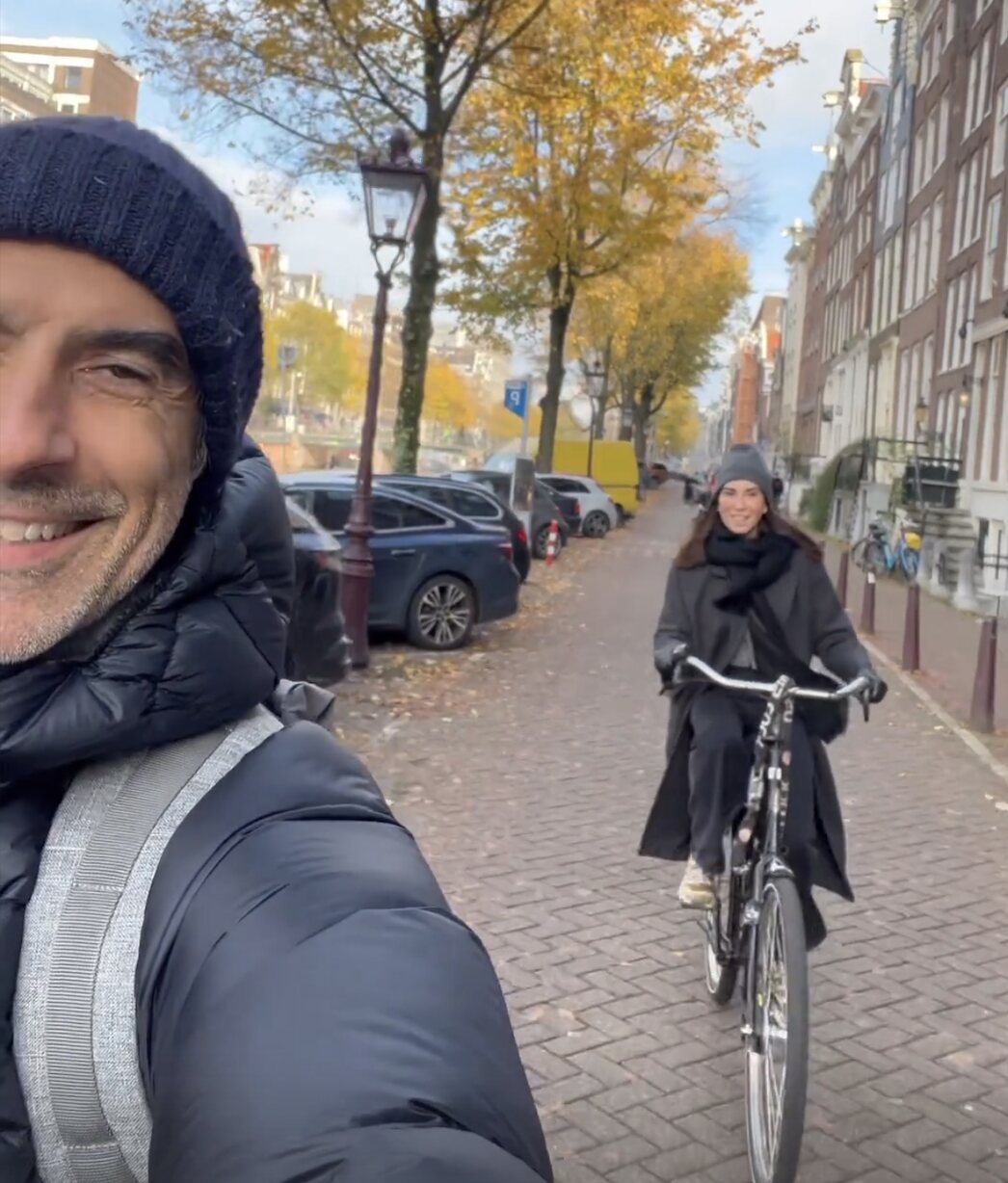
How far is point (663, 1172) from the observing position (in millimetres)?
3578

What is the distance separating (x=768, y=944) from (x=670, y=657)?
1.02 m

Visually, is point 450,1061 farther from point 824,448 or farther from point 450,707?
point 824,448

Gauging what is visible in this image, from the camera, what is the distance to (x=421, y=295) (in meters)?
16.6

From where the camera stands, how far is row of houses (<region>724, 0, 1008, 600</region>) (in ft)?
86.8

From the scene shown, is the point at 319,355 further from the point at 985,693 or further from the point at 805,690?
the point at 805,690

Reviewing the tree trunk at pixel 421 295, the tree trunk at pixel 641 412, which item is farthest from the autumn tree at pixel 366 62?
the tree trunk at pixel 641 412

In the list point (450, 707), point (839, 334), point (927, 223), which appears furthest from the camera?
point (839, 334)

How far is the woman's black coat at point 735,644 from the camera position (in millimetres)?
4551

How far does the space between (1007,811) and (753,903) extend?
14.9ft

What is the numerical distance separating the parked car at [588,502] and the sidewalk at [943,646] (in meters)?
8.82

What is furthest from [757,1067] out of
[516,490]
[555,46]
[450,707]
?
[516,490]

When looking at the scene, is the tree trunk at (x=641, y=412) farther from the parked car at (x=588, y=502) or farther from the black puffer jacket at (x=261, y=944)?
the black puffer jacket at (x=261, y=944)

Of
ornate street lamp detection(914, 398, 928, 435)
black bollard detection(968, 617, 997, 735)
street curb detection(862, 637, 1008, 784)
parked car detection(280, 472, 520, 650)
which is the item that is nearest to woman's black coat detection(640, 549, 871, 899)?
street curb detection(862, 637, 1008, 784)

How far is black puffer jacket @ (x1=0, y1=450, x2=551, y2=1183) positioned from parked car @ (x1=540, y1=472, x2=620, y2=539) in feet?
104
